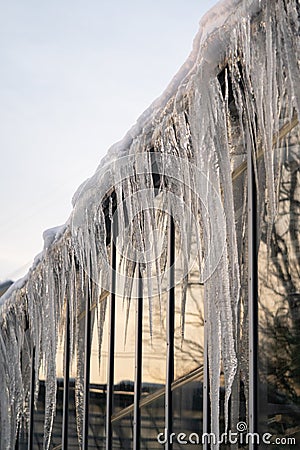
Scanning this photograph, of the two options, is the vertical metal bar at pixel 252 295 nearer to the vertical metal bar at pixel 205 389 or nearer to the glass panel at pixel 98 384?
the vertical metal bar at pixel 205 389

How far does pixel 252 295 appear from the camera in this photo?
16.5 feet

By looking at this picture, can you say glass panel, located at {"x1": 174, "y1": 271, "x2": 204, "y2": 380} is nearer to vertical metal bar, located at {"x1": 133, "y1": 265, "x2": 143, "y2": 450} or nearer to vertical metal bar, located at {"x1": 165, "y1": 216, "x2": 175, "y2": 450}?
vertical metal bar, located at {"x1": 165, "y1": 216, "x2": 175, "y2": 450}

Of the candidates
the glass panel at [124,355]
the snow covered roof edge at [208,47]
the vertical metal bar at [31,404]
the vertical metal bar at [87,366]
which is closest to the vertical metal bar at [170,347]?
the snow covered roof edge at [208,47]

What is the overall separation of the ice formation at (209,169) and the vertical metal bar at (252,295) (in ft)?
0.23

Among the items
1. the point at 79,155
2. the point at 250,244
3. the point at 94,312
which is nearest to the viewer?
the point at 250,244

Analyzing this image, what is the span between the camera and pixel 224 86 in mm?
5395

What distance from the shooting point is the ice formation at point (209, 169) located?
15.2ft

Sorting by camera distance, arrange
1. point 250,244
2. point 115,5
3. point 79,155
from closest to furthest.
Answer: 1. point 250,244
2. point 115,5
3. point 79,155

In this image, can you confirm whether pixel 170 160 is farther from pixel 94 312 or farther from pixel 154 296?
pixel 94 312

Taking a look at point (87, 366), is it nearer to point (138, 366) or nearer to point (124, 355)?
point (124, 355)

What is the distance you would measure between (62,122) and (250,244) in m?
11.6

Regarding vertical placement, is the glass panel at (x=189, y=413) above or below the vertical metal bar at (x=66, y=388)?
below

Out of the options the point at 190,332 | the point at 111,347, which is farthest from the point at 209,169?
the point at 111,347

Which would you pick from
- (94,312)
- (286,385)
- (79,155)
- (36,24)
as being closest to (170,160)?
(286,385)
